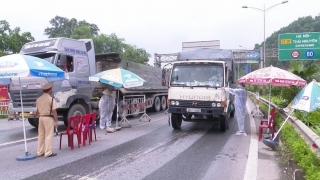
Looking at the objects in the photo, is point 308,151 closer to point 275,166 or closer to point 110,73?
point 275,166

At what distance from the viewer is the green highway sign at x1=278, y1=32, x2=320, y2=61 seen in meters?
18.1

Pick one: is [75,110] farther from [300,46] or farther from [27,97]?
[300,46]

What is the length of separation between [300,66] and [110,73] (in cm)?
1041

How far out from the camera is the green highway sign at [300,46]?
18125 mm

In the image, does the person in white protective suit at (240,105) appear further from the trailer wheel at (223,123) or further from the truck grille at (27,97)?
the truck grille at (27,97)

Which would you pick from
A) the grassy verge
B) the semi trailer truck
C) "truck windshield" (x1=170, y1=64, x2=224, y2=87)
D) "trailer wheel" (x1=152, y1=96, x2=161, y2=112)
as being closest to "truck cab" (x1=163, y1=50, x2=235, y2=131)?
"truck windshield" (x1=170, y1=64, x2=224, y2=87)

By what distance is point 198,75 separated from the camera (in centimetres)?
947

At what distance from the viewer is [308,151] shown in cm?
503

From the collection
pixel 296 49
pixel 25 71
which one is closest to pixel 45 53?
pixel 25 71

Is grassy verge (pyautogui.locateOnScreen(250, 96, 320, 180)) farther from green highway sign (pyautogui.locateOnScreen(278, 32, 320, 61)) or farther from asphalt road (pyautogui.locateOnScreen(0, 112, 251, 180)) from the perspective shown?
green highway sign (pyautogui.locateOnScreen(278, 32, 320, 61))

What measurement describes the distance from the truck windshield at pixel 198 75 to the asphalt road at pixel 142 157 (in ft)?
5.33

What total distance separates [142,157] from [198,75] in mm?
3894

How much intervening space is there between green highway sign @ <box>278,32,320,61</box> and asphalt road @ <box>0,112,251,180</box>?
11.5m

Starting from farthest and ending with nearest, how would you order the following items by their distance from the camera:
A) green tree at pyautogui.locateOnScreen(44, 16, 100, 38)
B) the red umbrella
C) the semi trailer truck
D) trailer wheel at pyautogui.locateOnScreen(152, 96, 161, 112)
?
green tree at pyautogui.locateOnScreen(44, 16, 100, 38), trailer wheel at pyautogui.locateOnScreen(152, 96, 161, 112), the semi trailer truck, the red umbrella
